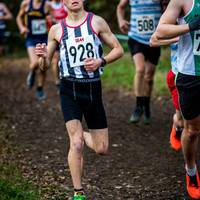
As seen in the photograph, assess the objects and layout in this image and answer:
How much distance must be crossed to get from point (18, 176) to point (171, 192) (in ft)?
4.80

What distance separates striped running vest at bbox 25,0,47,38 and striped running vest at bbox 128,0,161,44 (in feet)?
10.4

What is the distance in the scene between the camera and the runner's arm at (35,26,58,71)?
526cm

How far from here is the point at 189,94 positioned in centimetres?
510

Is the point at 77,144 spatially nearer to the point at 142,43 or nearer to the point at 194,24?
the point at 194,24

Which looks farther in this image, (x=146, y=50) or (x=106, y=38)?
(x=146, y=50)

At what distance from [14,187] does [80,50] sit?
130cm

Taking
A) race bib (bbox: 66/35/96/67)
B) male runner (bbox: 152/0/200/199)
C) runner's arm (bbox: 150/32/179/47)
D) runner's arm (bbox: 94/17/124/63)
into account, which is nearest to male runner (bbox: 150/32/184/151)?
runner's arm (bbox: 150/32/179/47)

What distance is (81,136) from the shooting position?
5234mm

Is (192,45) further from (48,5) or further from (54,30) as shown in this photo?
(48,5)

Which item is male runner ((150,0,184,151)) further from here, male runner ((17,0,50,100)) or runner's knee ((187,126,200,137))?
male runner ((17,0,50,100))

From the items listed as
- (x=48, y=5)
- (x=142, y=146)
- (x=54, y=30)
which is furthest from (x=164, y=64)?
(x=54, y=30)

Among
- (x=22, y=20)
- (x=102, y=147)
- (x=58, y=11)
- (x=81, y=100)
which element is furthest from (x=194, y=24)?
(x=58, y=11)

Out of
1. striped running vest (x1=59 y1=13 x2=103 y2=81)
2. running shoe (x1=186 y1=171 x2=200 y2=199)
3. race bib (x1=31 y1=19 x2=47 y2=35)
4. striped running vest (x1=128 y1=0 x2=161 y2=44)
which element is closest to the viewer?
striped running vest (x1=59 y1=13 x2=103 y2=81)

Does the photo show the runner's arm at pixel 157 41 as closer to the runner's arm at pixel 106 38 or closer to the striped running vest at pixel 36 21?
the runner's arm at pixel 106 38
